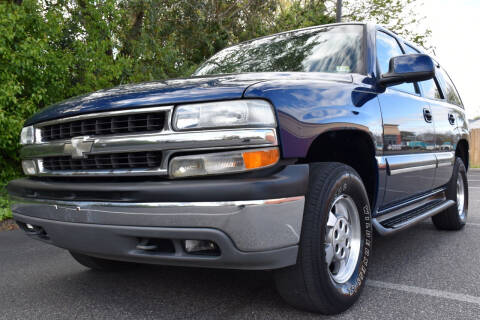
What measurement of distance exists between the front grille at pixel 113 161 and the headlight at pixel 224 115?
20cm

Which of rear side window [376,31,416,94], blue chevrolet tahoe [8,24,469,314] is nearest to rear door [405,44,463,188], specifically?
rear side window [376,31,416,94]

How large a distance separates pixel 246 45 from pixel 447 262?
8.16 ft

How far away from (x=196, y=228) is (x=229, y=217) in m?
0.15

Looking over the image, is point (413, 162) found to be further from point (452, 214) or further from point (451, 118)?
point (452, 214)

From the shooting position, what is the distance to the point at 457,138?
4.58 meters

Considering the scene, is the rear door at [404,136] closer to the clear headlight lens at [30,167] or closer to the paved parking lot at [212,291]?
the paved parking lot at [212,291]

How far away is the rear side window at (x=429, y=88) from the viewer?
4062 mm

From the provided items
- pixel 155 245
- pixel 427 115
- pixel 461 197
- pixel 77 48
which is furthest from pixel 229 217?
pixel 77 48

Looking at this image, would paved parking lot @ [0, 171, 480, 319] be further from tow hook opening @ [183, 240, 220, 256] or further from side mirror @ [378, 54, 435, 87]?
side mirror @ [378, 54, 435, 87]

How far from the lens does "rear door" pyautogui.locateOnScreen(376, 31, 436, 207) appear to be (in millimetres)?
3006

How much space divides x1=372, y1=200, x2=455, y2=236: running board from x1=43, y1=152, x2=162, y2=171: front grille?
1.50 m

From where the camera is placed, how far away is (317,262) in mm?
2094

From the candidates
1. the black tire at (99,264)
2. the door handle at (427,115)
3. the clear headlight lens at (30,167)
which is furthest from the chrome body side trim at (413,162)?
the clear headlight lens at (30,167)

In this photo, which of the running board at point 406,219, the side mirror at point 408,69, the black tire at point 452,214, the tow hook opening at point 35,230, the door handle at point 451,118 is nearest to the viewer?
the tow hook opening at point 35,230
